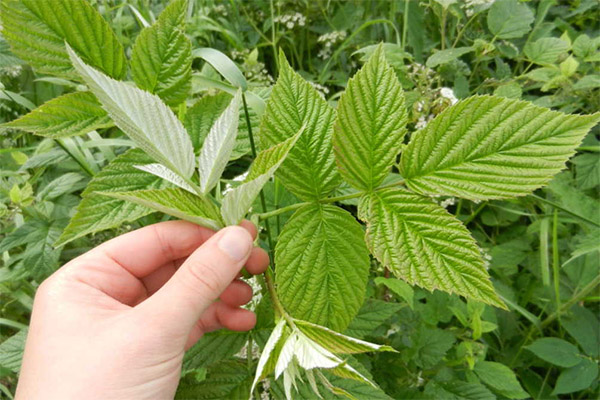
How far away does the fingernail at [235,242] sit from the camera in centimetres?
79

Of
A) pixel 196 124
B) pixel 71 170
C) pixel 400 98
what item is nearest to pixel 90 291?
pixel 196 124

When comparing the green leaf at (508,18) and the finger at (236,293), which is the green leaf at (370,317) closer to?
the finger at (236,293)

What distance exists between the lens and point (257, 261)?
0.96m

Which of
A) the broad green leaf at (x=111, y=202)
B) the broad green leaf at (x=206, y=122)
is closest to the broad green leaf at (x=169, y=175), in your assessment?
the broad green leaf at (x=111, y=202)

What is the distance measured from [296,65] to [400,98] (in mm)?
1741

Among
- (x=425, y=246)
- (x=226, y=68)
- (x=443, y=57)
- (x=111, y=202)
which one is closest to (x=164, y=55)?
(x=226, y=68)

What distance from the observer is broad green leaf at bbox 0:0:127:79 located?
2.99 ft

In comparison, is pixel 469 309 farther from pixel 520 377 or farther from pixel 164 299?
pixel 164 299

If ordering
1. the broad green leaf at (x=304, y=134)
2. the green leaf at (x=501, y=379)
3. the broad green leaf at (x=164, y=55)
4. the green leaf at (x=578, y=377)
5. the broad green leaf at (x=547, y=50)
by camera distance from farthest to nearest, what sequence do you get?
the broad green leaf at (x=547, y=50), the green leaf at (x=578, y=377), the green leaf at (x=501, y=379), the broad green leaf at (x=164, y=55), the broad green leaf at (x=304, y=134)

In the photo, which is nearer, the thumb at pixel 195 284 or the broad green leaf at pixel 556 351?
the thumb at pixel 195 284

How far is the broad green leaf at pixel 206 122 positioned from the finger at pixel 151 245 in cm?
19

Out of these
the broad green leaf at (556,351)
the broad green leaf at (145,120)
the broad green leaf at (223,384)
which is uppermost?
the broad green leaf at (145,120)

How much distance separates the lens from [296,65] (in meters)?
2.48

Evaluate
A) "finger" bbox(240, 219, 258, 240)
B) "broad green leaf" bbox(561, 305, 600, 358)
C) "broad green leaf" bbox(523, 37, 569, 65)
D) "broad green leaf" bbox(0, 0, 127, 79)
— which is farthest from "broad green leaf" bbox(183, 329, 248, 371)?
"broad green leaf" bbox(523, 37, 569, 65)
